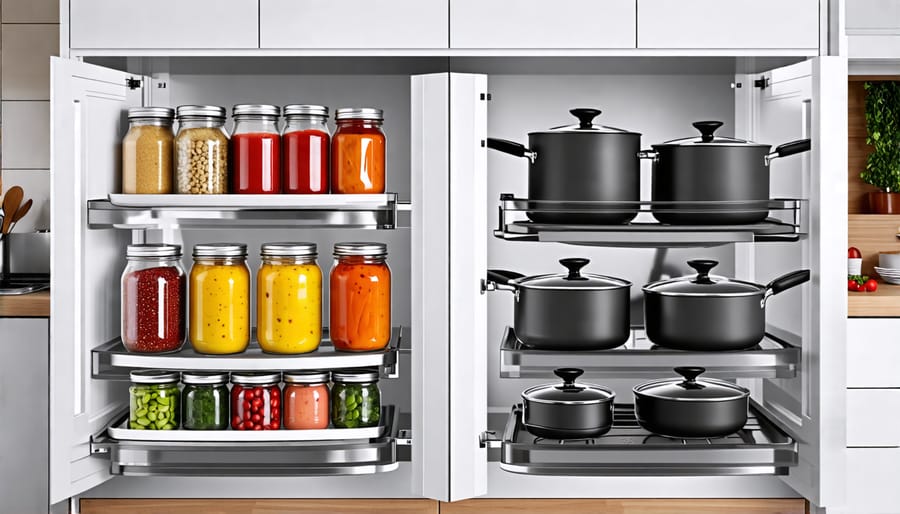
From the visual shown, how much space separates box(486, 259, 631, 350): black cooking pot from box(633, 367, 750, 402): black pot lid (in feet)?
0.41

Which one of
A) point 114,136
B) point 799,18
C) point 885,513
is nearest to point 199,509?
point 114,136

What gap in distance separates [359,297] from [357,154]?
0.81 ft

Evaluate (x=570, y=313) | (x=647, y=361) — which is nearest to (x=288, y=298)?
(x=570, y=313)

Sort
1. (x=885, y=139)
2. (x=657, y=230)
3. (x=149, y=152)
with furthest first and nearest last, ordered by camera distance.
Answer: (x=885, y=139)
(x=149, y=152)
(x=657, y=230)

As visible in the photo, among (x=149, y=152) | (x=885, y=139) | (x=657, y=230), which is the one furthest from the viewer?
(x=885, y=139)

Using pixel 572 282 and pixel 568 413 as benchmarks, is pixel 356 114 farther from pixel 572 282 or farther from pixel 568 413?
pixel 568 413

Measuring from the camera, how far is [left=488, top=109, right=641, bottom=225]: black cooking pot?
4.48 ft

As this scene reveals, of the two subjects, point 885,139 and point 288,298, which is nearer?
point 288,298

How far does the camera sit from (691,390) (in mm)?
1436

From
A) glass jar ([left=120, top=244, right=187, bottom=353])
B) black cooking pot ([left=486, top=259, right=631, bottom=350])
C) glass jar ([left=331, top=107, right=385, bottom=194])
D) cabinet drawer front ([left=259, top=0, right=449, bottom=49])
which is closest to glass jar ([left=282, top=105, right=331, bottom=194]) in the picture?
glass jar ([left=331, top=107, right=385, bottom=194])

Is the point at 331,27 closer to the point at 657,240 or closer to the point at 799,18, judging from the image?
the point at 657,240

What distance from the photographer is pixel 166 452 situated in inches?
55.3

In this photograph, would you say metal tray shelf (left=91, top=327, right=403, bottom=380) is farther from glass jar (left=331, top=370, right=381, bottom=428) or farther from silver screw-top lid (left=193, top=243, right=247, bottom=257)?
silver screw-top lid (left=193, top=243, right=247, bottom=257)

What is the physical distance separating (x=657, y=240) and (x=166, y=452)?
0.91 meters
